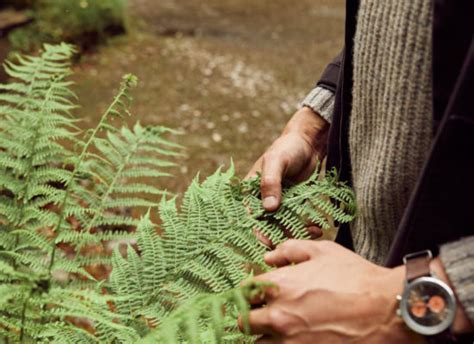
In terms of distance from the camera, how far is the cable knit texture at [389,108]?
1.26 meters

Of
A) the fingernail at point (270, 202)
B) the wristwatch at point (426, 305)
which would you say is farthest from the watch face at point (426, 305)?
the fingernail at point (270, 202)

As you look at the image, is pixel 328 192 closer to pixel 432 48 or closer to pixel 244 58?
pixel 432 48

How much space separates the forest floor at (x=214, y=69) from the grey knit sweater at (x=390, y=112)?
298cm

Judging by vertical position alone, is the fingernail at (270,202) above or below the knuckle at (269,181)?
below

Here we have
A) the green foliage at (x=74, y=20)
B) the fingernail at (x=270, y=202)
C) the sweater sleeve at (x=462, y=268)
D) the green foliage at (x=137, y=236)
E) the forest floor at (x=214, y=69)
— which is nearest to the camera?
the sweater sleeve at (x=462, y=268)

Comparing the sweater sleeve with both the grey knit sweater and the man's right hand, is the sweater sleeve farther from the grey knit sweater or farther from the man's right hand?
the man's right hand

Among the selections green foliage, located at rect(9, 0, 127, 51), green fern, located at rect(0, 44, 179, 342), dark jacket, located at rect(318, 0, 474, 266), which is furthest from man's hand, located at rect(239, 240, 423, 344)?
green foliage, located at rect(9, 0, 127, 51)

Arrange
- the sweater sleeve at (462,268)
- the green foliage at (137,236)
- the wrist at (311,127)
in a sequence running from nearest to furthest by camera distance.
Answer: the sweater sleeve at (462,268) < the green foliage at (137,236) < the wrist at (311,127)

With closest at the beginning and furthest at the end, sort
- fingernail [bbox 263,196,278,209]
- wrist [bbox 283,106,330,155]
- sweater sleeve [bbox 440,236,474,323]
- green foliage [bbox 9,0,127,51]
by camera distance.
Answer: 1. sweater sleeve [bbox 440,236,474,323]
2. fingernail [bbox 263,196,278,209]
3. wrist [bbox 283,106,330,155]
4. green foliage [bbox 9,0,127,51]

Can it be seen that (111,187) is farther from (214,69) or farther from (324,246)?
(214,69)

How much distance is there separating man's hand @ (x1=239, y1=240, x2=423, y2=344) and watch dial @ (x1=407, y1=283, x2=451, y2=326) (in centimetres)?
3

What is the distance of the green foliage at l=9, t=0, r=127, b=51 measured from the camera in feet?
19.8

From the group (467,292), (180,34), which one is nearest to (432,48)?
(467,292)

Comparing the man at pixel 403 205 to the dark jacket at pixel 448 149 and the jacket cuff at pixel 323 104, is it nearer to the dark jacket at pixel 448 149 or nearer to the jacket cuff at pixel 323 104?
the dark jacket at pixel 448 149
